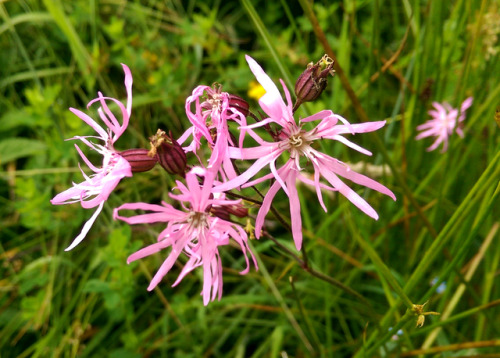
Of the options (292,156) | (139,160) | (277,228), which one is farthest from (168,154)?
(277,228)

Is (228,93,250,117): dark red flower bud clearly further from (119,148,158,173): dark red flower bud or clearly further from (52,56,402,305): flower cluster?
(119,148,158,173): dark red flower bud

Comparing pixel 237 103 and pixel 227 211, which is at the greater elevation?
pixel 237 103

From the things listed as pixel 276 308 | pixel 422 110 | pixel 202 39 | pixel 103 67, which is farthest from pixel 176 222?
pixel 103 67

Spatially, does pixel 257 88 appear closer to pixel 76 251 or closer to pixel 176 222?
pixel 76 251

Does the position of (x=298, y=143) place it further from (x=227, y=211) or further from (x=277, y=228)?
(x=277, y=228)

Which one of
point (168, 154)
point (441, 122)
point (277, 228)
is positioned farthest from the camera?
point (277, 228)
